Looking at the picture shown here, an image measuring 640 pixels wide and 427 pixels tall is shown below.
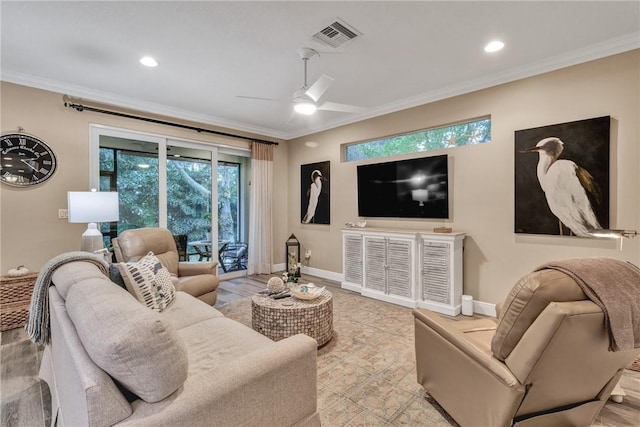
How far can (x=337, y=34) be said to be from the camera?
8.48ft

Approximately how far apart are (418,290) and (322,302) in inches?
65.8

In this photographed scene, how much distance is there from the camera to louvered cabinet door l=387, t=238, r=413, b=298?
384 cm

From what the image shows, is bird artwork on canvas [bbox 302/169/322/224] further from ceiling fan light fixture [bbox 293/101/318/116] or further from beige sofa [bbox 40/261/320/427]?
beige sofa [bbox 40/261/320/427]

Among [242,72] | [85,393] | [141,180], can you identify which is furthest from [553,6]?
[141,180]

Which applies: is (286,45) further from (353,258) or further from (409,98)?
(353,258)

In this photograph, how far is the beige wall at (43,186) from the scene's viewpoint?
3324 millimetres

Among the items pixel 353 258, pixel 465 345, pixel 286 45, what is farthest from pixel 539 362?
pixel 353 258

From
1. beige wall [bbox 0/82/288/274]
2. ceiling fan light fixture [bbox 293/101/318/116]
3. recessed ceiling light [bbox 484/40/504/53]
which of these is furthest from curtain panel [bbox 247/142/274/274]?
recessed ceiling light [bbox 484/40/504/53]

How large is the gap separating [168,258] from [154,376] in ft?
9.34

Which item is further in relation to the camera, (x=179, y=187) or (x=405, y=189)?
(x=179, y=187)

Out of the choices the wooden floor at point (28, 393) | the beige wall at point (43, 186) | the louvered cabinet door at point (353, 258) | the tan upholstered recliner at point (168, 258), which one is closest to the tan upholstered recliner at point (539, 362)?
the wooden floor at point (28, 393)

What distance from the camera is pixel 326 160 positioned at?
5375mm

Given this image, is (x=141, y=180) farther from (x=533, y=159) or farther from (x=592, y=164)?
(x=592, y=164)

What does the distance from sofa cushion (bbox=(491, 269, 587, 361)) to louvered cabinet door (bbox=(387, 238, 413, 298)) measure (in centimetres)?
242
